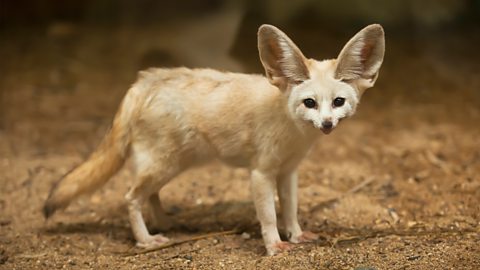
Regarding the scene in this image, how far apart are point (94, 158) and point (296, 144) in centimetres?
137

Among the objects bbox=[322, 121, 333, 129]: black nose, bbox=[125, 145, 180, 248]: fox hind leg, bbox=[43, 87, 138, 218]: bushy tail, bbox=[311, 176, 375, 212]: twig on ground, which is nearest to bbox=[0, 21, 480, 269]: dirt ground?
bbox=[311, 176, 375, 212]: twig on ground

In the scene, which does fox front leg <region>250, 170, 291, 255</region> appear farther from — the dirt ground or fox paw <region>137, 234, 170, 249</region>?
fox paw <region>137, 234, 170, 249</region>

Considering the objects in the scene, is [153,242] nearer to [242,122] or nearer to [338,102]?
[242,122]

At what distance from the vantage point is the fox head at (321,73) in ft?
10.6

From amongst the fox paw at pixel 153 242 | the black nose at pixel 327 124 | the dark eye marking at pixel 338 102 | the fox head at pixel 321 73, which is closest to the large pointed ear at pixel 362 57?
the fox head at pixel 321 73

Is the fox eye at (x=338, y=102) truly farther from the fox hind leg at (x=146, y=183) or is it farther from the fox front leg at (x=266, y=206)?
the fox hind leg at (x=146, y=183)

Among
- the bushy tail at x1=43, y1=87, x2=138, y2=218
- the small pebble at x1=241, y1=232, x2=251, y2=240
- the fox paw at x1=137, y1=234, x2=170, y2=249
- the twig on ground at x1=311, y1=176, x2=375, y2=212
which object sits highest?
the bushy tail at x1=43, y1=87, x2=138, y2=218

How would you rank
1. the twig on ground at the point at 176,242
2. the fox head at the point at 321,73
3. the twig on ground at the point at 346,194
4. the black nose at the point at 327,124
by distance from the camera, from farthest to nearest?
the twig on ground at the point at 346,194 < the twig on ground at the point at 176,242 < the fox head at the point at 321,73 < the black nose at the point at 327,124

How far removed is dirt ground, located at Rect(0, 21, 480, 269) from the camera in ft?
12.0

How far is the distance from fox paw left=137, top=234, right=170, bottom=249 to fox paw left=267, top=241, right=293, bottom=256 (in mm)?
722

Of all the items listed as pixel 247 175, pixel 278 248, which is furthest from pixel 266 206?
pixel 247 175

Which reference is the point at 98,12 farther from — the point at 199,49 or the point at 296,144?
the point at 296,144

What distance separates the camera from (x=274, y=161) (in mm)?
3652

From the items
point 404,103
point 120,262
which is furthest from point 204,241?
point 404,103
